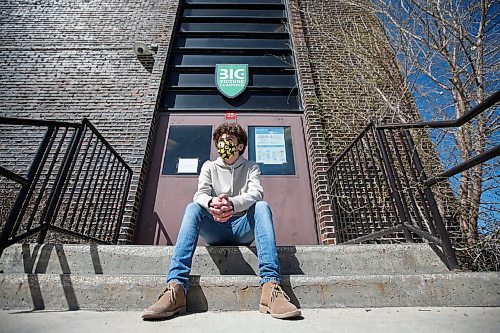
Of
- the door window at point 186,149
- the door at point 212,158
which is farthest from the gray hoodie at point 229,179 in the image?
the door window at point 186,149

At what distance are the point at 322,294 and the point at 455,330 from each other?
607mm

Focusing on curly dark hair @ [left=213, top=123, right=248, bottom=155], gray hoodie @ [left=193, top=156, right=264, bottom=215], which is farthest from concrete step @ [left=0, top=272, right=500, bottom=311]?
curly dark hair @ [left=213, top=123, right=248, bottom=155]

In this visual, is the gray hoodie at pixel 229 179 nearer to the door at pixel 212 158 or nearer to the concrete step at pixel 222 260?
the concrete step at pixel 222 260

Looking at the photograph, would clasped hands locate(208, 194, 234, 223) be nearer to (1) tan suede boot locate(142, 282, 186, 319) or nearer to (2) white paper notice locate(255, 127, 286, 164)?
(1) tan suede boot locate(142, 282, 186, 319)

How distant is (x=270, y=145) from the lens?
4.17m

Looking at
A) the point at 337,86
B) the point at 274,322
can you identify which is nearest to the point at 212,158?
the point at 337,86

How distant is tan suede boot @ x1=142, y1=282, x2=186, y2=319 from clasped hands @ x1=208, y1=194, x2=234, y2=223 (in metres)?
0.50

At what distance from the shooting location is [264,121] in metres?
4.38

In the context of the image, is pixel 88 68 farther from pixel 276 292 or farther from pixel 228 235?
pixel 276 292

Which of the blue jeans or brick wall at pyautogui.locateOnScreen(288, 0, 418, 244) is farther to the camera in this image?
brick wall at pyautogui.locateOnScreen(288, 0, 418, 244)

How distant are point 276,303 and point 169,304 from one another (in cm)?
54

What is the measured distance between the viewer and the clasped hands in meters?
1.76

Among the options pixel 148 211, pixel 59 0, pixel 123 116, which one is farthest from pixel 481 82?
pixel 59 0

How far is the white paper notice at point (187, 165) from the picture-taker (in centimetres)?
392
